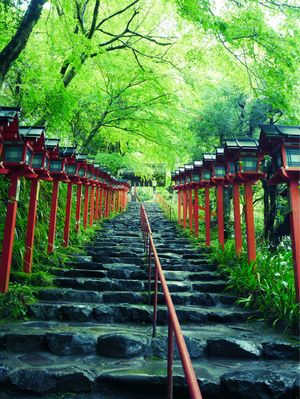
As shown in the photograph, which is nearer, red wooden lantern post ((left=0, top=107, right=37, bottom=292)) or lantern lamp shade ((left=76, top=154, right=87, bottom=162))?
red wooden lantern post ((left=0, top=107, right=37, bottom=292))

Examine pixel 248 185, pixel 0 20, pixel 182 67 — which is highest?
pixel 182 67

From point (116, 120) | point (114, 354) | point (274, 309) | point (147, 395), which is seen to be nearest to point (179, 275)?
point (274, 309)

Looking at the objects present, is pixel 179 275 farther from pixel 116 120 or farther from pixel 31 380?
pixel 116 120

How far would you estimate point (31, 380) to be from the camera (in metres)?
3.43

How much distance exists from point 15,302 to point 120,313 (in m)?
1.77

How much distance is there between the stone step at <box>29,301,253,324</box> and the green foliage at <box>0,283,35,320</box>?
0.17 m

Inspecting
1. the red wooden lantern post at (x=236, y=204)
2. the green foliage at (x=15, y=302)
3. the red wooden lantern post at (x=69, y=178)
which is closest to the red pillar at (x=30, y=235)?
the green foliage at (x=15, y=302)

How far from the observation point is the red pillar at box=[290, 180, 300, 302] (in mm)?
4750

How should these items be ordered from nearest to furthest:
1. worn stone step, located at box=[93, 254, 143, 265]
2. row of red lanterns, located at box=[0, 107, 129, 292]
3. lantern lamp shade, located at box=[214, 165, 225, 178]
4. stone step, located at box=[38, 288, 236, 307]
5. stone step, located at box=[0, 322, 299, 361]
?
1. stone step, located at box=[0, 322, 299, 361]
2. row of red lanterns, located at box=[0, 107, 129, 292]
3. stone step, located at box=[38, 288, 236, 307]
4. worn stone step, located at box=[93, 254, 143, 265]
5. lantern lamp shade, located at box=[214, 165, 225, 178]

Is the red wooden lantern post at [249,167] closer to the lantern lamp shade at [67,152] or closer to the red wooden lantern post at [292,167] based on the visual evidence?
the red wooden lantern post at [292,167]

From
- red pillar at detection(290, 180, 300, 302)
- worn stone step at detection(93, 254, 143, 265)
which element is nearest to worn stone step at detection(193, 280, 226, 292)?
worn stone step at detection(93, 254, 143, 265)

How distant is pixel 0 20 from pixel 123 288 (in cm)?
619

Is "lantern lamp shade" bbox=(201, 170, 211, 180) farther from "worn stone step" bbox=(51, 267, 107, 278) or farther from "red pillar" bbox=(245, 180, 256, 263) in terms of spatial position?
"worn stone step" bbox=(51, 267, 107, 278)

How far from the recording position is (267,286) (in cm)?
554
